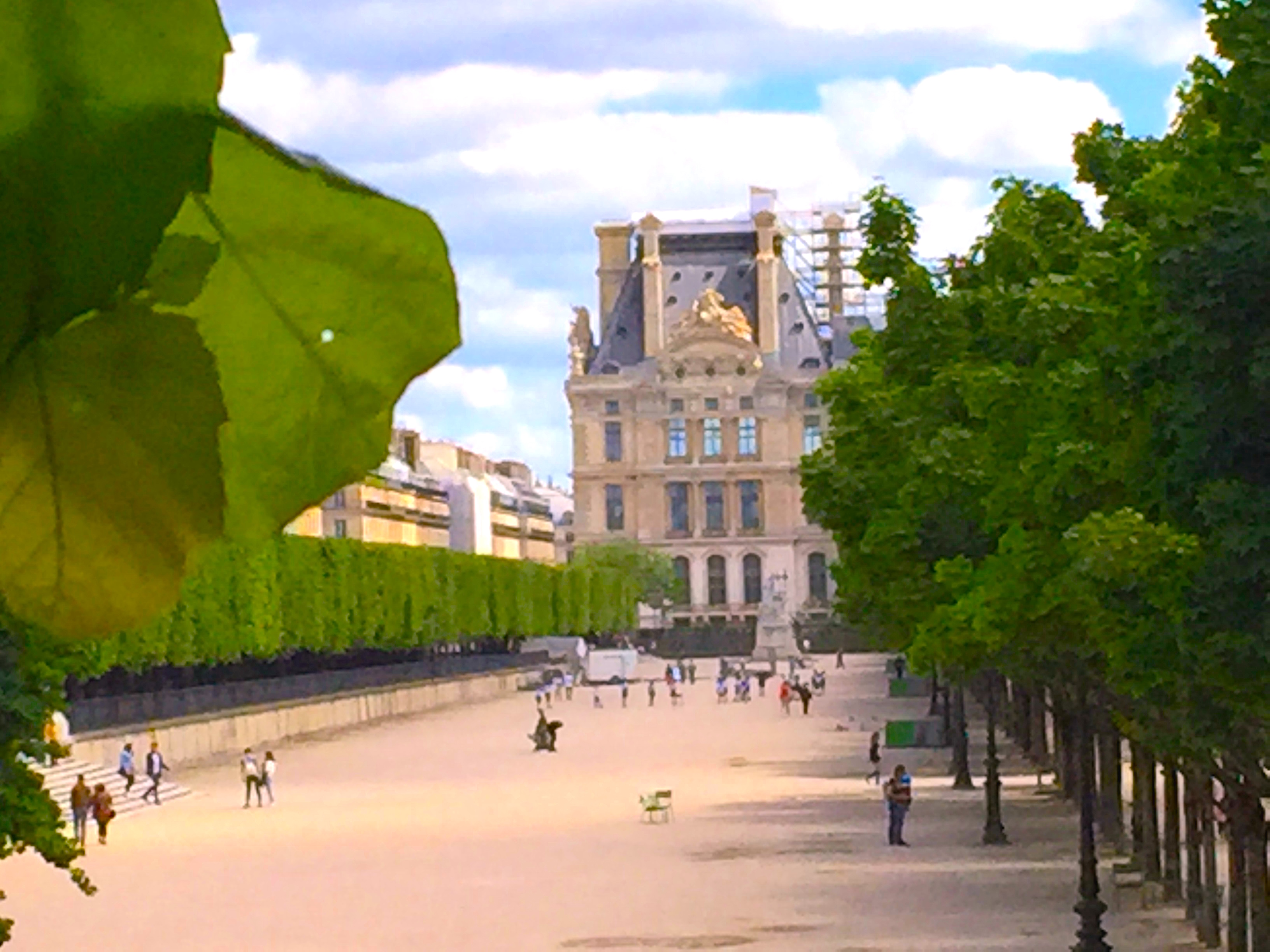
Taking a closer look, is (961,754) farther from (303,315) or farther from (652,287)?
(652,287)

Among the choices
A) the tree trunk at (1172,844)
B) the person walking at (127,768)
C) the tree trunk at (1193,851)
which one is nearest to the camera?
the tree trunk at (1193,851)

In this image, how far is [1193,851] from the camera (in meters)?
20.5

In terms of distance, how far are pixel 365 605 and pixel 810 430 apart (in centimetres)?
5931

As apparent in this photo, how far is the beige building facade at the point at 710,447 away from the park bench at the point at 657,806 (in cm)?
8200

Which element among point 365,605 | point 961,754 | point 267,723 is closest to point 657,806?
point 961,754

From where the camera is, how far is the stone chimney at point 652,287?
120000mm

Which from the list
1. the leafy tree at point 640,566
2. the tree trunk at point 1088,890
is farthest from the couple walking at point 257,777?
the leafy tree at point 640,566

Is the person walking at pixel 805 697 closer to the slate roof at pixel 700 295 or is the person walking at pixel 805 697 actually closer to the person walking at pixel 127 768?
the person walking at pixel 127 768

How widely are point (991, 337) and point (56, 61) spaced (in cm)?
2326

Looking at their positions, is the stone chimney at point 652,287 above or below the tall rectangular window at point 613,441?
above

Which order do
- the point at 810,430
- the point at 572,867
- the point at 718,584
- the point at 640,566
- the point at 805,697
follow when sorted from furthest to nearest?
the point at 810,430 → the point at 718,584 → the point at 640,566 → the point at 805,697 → the point at 572,867

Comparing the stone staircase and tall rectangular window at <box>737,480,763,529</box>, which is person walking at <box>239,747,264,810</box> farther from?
tall rectangular window at <box>737,480,763,529</box>

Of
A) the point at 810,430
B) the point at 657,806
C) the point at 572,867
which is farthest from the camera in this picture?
the point at 810,430

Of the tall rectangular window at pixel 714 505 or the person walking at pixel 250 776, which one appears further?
the tall rectangular window at pixel 714 505
